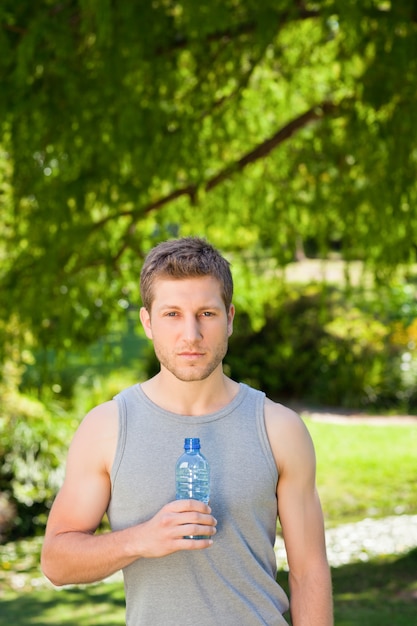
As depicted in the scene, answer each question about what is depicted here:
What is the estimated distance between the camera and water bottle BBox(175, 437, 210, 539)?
2176 mm

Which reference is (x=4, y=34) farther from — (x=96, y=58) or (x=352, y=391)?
(x=352, y=391)

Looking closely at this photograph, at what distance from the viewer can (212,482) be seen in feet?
7.50

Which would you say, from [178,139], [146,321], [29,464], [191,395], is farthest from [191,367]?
[29,464]

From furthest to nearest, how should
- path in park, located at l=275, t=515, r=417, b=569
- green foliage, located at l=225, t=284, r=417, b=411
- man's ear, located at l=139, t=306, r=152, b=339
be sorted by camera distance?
green foliage, located at l=225, t=284, r=417, b=411 < path in park, located at l=275, t=515, r=417, b=569 < man's ear, located at l=139, t=306, r=152, b=339

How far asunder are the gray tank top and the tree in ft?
13.4

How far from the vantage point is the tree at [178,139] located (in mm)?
6863

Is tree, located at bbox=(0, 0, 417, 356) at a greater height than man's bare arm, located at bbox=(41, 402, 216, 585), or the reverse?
tree, located at bbox=(0, 0, 417, 356)

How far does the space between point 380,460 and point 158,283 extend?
1337cm

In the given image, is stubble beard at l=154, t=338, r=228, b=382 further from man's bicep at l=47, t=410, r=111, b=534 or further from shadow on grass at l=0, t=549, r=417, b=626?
shadow on grass at l=0, t=549, r=417, b=626

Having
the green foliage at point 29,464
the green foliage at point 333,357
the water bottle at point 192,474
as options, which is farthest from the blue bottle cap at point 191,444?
the green foliage at point 333,357

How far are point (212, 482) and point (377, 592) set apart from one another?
6.81 meters

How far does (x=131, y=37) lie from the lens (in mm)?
7047

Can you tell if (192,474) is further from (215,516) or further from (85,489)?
(85,489)

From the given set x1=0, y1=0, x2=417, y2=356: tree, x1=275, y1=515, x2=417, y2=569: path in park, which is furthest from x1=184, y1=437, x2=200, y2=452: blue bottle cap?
x1=275, y1=515, x2=417, y2=569: path in park
